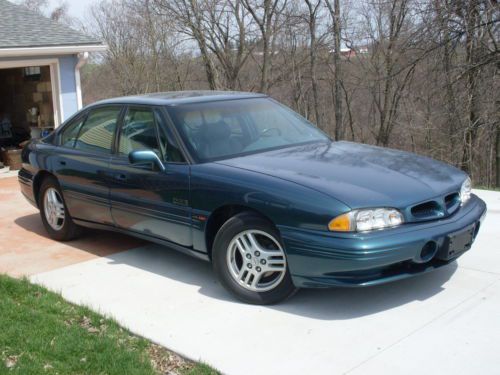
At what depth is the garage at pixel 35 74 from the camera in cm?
1149

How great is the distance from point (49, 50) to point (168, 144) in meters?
7.63

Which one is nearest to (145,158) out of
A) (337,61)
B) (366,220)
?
(366,220)

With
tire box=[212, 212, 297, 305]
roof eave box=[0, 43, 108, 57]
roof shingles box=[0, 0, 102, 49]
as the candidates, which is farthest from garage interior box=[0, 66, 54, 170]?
tire box=[212, 212, 297, 305]

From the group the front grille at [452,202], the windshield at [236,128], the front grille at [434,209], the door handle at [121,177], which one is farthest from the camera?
the door handle at [121,177]

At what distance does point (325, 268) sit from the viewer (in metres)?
3.89

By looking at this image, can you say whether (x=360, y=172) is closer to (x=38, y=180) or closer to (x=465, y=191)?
(x=465, y=191)

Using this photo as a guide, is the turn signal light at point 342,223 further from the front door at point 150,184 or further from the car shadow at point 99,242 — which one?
the car shadow at point 99,242

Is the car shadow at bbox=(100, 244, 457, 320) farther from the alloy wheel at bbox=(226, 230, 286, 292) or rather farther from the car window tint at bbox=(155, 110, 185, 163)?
the car window tint at bbox=(155, 110, 185, 163)

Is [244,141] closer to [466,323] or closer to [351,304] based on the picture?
[351,304]

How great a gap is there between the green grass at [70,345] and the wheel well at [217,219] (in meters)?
0.98

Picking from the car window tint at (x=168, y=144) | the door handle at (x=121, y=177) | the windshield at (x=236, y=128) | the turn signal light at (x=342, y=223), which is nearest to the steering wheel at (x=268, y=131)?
the windshield at (x=236, y=128)

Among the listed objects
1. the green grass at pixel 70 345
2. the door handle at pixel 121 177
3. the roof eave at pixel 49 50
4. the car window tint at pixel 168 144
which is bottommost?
the green grass at pixel 70 345

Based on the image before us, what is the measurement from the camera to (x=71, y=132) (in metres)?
6.29

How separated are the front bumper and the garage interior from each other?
9.53m
